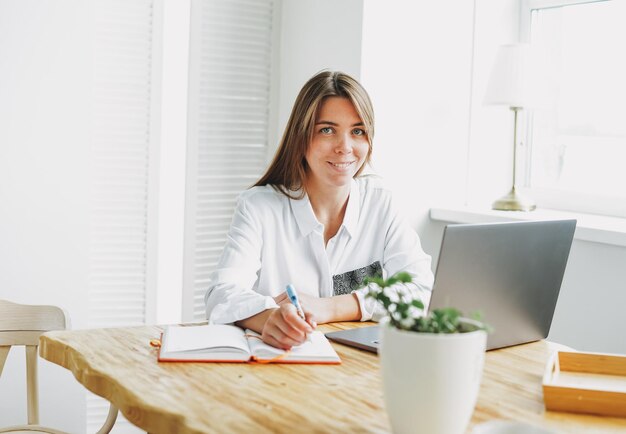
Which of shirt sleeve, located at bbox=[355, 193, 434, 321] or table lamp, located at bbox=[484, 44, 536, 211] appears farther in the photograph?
table lamp, located at bbox=[484, 44, 536, 211]

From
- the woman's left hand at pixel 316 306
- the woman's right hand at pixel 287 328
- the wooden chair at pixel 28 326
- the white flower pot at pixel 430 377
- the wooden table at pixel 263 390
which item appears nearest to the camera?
the white flower pot at pixel 430 377

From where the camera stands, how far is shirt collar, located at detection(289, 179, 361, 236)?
2229 millimetres

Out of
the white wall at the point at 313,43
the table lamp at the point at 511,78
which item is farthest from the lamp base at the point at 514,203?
the white wall at the point at 313,43

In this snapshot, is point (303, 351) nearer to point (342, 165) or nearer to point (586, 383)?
point (586, 383)

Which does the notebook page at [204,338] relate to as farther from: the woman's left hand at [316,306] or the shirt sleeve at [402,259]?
the shirt sleeve at [402,259]

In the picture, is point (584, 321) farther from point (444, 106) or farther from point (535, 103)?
point (444, 106)

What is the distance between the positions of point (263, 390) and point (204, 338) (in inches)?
11.7

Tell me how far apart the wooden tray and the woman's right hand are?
1.55 feet

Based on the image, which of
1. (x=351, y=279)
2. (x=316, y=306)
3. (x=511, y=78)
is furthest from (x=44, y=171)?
(x=511, y=78)

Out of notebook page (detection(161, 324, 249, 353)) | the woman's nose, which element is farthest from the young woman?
notebook page (detection(161, 324, 249, 353))

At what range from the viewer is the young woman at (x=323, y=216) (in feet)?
7.22

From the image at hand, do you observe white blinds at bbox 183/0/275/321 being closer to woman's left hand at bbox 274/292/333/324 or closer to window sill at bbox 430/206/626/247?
window sill at bbox 430/206/626/247

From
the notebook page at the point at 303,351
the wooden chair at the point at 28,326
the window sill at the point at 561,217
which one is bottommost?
the wooden chair at the point at 28,326

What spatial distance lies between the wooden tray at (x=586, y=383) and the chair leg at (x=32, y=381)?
51.2 inches
